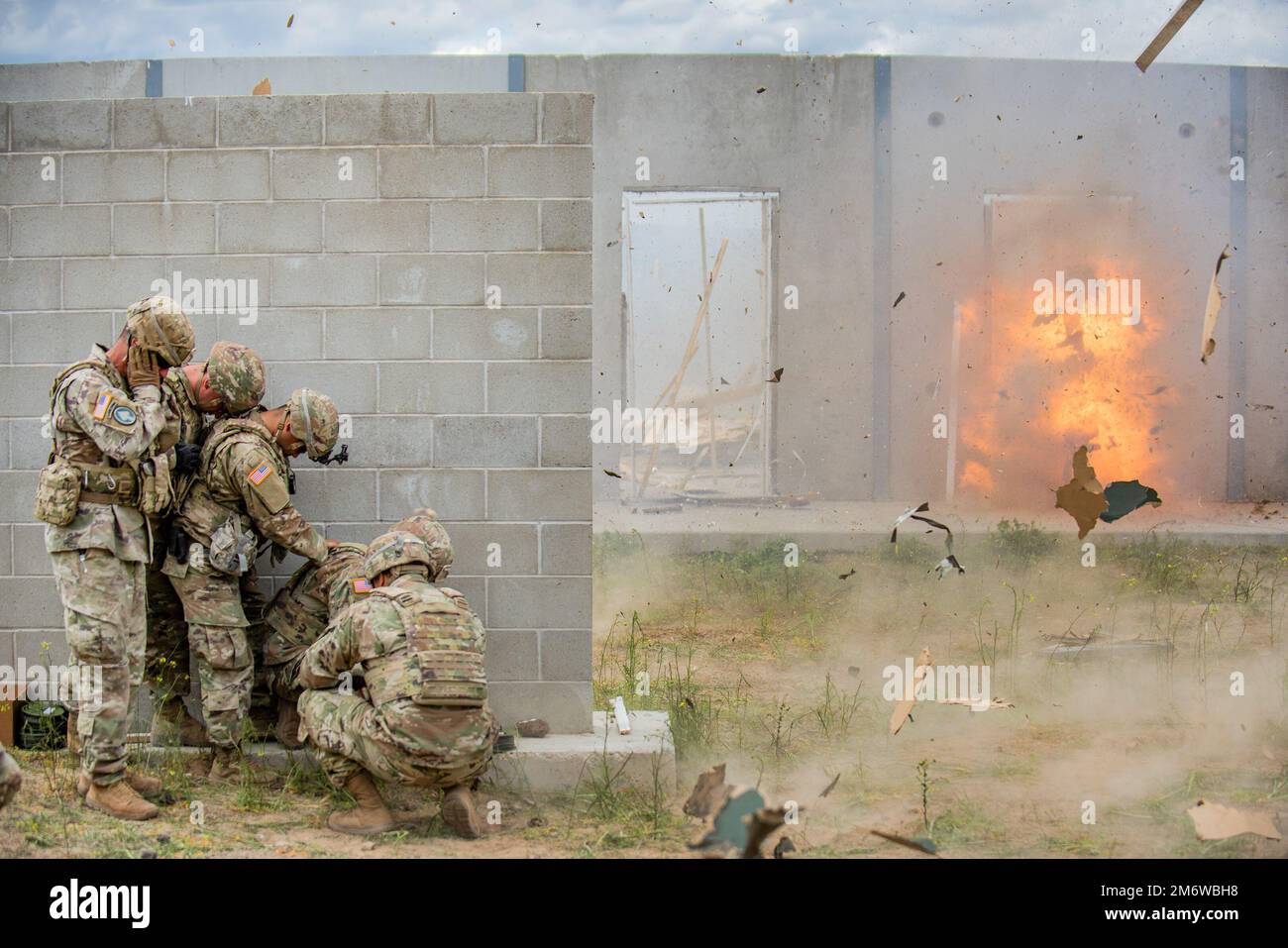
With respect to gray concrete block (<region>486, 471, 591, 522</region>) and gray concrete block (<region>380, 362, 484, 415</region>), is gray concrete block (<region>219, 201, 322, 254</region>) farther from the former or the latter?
gray concrete block (<region>486, 471, 591, 522</region>)

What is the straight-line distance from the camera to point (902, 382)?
13.3 metres

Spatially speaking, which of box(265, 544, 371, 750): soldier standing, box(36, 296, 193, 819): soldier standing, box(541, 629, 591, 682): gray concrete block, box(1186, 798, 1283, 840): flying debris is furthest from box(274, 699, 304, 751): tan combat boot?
box(1186, 798, 1283, 840): flying debris

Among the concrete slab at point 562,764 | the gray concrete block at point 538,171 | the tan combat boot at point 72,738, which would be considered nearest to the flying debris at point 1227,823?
the concrete slab at point 562,764

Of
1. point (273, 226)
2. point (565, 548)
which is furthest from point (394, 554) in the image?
point (273, 226)

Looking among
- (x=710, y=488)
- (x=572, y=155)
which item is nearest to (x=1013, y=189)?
(x=710, y=488)

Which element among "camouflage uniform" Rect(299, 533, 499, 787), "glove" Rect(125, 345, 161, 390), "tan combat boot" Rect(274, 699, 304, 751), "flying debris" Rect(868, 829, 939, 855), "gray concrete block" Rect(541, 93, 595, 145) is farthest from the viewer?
"gray concrete block" Rect(541, 93, 595, 145)

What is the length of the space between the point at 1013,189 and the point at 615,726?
9822 mm

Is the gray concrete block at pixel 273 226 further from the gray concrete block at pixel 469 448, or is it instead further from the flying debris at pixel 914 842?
the flying debris at pixel 914 842

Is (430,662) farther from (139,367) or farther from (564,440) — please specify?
(139,367)

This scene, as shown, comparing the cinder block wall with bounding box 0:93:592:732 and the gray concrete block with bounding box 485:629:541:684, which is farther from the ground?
the cinder block wall with bounding box 0:93:592:732

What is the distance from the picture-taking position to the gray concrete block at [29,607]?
5.55m

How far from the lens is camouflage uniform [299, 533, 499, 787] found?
14.4 feet

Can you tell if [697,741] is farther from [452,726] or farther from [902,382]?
[902,382]

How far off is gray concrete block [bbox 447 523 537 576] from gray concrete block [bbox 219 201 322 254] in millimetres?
1485
